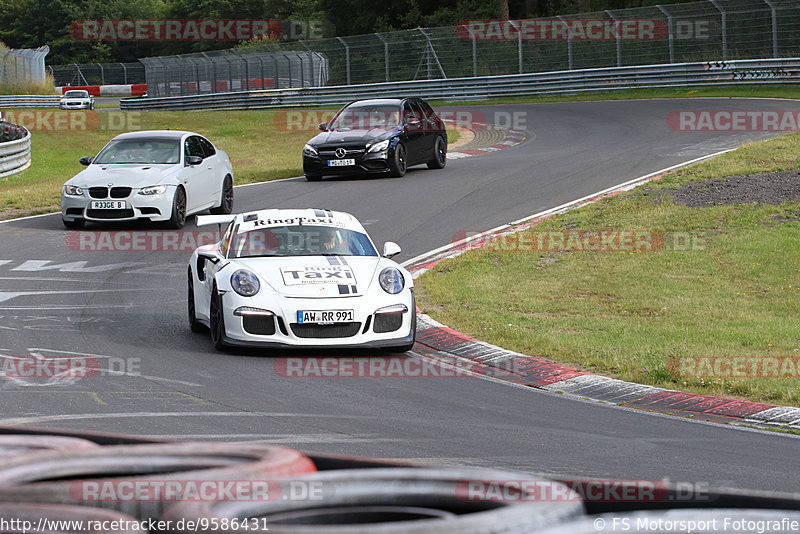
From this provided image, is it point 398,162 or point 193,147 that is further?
point 398,162

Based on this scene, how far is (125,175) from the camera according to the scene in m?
17.7

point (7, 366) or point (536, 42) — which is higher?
point (536, 42)

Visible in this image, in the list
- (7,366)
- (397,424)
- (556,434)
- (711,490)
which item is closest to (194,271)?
(7,366)

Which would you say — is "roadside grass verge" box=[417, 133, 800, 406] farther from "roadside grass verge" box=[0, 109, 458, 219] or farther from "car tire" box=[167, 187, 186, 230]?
"roadside grass verge" box=[0, 109, 458, 219]

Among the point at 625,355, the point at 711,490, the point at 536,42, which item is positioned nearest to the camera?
the point at 711,490

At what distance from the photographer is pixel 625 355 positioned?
973 centimetres

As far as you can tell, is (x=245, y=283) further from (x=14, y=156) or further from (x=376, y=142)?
(x=14, y=156)

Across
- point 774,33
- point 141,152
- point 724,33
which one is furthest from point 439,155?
point 724,33

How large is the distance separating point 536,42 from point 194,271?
35.4m

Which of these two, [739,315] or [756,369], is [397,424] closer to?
[756,369]

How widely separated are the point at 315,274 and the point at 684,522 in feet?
24.3

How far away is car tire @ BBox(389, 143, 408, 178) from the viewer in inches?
915

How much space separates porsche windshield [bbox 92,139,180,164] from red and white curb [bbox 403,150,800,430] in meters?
7.97

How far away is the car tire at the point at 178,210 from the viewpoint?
17.6 meters
